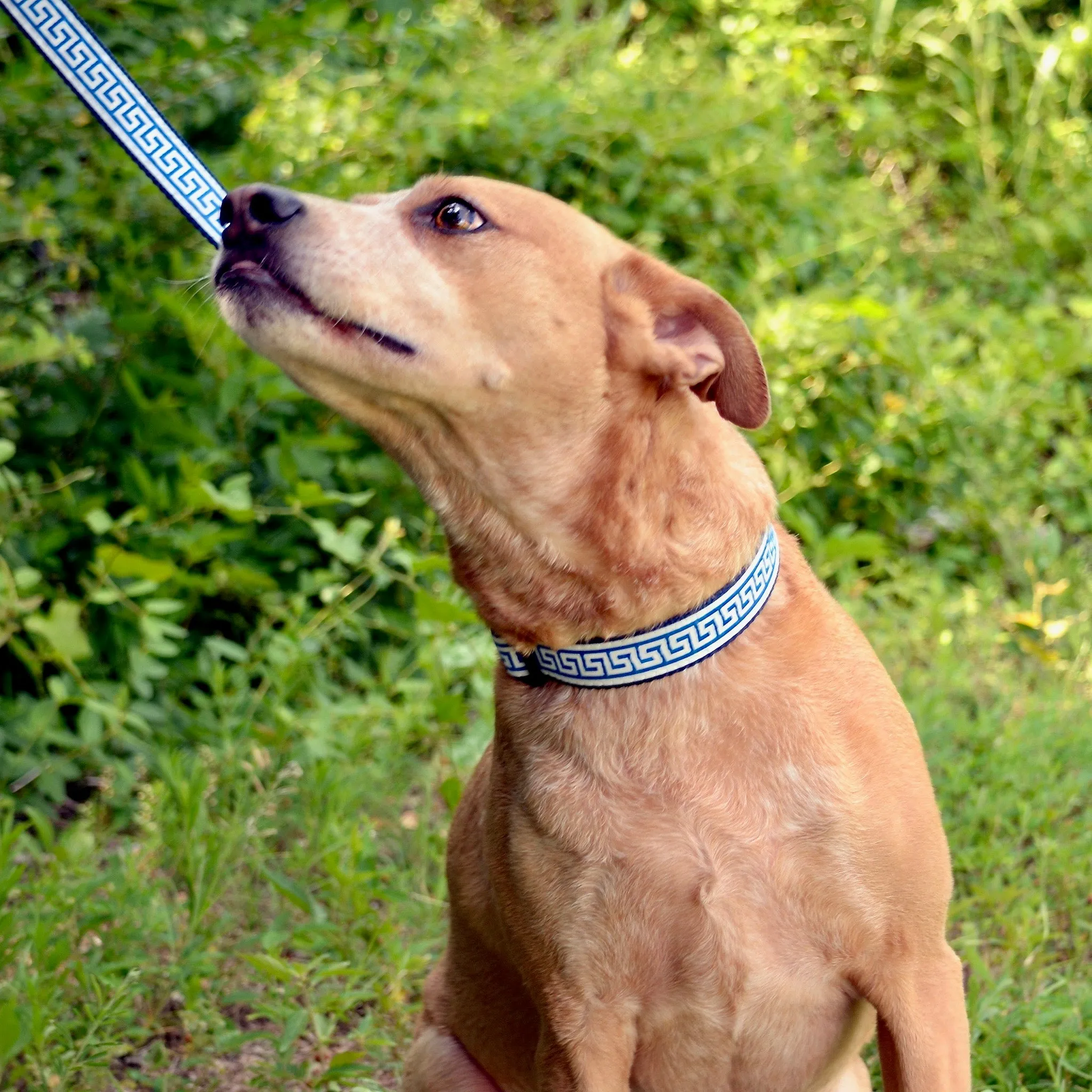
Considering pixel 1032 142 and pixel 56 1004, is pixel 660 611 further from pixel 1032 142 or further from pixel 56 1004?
pixel 1032 142

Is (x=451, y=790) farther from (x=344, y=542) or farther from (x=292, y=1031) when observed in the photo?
(x=344, y=542)

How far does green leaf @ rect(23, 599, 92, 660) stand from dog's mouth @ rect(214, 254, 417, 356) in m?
1.79

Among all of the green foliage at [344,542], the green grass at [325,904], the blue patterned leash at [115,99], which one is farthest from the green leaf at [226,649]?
the blue patterned leash at [115,99]

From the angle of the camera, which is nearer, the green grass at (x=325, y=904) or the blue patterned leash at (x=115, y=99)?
the blue patterned leash at (x=115, y=99)

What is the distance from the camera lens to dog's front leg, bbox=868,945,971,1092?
2.23m

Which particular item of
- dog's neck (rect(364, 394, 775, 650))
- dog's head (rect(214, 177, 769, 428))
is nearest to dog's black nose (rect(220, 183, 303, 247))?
dog's head (rect(214, 177, 769, 428))

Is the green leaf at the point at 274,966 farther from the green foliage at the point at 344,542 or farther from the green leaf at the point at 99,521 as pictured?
the green leaf at the point at 99,521

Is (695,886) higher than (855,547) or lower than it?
higher

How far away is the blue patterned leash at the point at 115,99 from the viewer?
245cm

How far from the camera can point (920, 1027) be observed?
2.24m

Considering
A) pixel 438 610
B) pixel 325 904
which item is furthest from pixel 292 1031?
pixel 438 610

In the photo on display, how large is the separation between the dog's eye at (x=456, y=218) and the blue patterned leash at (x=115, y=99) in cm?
40

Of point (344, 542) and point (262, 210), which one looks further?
point (344, 542)

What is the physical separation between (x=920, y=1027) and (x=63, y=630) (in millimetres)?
2460
